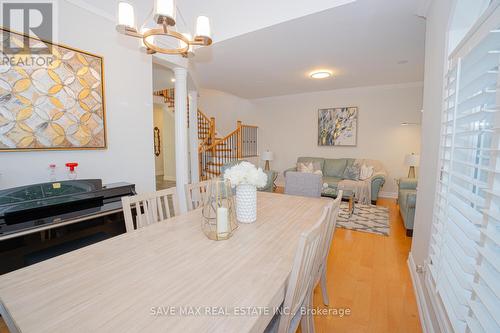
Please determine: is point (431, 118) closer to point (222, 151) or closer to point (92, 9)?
point (92, 9)

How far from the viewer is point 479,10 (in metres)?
1.33

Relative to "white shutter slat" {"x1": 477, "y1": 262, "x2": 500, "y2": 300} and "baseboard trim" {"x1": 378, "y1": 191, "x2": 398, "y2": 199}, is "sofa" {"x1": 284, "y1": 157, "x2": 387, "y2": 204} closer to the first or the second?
"baseboard trim" {"x1": 378, "y1": 191, "x2": 398, "y2": 199}

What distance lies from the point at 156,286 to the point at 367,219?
3.60 meters

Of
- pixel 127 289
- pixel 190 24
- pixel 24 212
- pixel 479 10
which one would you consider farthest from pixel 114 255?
pixel 190 24

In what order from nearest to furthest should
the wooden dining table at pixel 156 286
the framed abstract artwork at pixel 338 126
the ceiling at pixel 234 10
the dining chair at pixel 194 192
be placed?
the wooden dining table at pixel 156 286 < the dining chair at pixel 194 192 < the ceiling at pixel 234 10 < the framed abstract artwork at pixel 338 126

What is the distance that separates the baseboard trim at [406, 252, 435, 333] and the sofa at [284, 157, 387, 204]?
232cm

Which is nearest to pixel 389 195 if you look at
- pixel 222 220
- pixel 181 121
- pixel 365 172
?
pixel 365 172

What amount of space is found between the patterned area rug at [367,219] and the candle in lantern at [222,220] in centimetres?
264

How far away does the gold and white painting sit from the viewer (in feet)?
5.69

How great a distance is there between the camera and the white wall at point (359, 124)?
16.1 feet

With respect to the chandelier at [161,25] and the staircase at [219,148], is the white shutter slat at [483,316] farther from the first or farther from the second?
the staircase at [219,148]

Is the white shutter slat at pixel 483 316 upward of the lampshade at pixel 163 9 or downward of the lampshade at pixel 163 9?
downward

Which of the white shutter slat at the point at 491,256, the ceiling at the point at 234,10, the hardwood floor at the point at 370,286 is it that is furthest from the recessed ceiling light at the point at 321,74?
the white shutter slat at the point at 491,256

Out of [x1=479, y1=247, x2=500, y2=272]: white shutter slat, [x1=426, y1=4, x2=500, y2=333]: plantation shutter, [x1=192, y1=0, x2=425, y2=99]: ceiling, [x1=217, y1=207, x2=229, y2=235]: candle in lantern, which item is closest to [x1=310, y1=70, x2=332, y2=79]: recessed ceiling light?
[x1=192, y1=0, x2=425, y2=99]: ceiling
